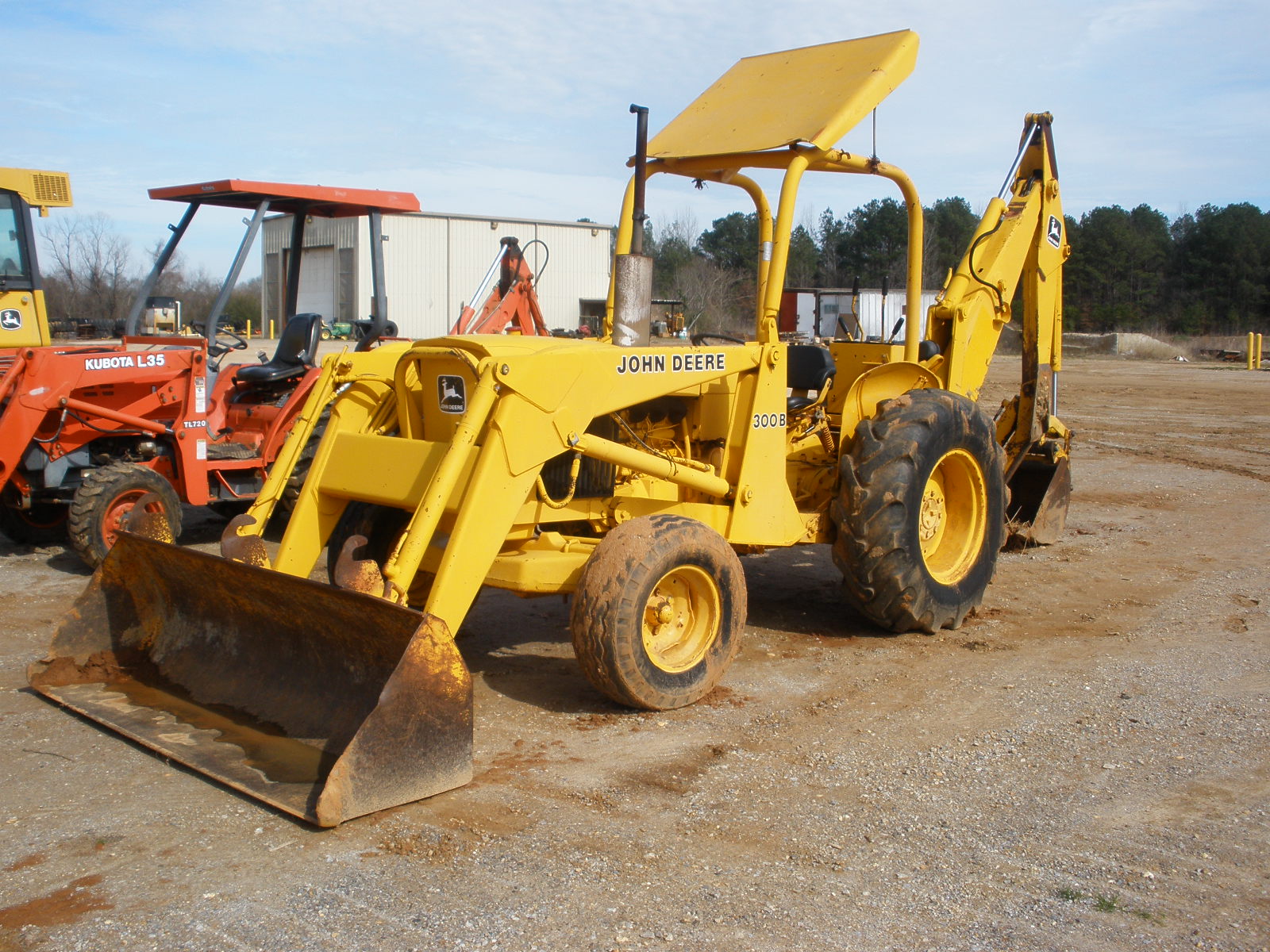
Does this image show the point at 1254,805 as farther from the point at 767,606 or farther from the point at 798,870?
the point at 767,606

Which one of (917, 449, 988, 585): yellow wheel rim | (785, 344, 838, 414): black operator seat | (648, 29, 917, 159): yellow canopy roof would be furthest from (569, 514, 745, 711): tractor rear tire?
(648, 29, 917, 159): yellow canopy roof

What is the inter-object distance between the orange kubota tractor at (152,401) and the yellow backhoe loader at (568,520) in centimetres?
224

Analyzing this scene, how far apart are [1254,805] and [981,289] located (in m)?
4.10

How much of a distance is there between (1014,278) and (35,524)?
717 centimetres

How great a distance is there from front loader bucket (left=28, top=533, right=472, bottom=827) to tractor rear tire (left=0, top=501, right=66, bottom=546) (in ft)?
12.6

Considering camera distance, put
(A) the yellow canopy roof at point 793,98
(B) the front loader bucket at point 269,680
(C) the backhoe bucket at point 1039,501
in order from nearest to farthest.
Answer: (B) the front loader bucket at point 269,680
(A) the yellow canopy roof at point 793,98
(C) the backhoe bucket at point 1039,501

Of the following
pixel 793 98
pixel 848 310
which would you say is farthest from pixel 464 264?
pixel 793 98

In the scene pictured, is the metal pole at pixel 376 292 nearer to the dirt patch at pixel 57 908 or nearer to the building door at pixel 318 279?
the building door at pixel 318 279

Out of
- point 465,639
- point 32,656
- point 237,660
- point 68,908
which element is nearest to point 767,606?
point 465,639

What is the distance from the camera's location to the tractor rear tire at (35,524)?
8.48 meters

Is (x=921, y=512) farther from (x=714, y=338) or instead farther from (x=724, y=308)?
(x=724, y=308)

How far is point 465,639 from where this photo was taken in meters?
6.10

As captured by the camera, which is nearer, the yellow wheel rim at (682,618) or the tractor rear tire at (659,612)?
the tractor rear tire at (659,612)

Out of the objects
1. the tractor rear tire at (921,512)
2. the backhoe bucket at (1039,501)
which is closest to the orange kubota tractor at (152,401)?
the tractor rear tire at (921,512)
